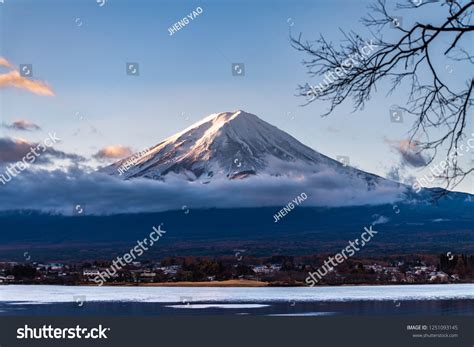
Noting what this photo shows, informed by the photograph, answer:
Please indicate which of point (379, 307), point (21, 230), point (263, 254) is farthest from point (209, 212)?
point (379, 307)

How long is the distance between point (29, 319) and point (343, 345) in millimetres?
3532

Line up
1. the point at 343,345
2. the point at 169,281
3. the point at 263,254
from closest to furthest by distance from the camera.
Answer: the point at 343,345 → the point at 169,281 → the point at 263,254

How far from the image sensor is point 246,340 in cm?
1134

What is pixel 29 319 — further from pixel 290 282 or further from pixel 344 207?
pixel 344 207

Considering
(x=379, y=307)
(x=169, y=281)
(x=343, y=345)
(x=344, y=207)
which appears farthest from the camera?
(x=344, y=207)

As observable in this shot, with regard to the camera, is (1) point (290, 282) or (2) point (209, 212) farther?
(2) point (209, 212)

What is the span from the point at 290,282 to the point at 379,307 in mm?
18273

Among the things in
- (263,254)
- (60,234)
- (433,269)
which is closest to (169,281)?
(263,254)

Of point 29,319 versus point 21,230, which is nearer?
point 29,319

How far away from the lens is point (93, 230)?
227 feet

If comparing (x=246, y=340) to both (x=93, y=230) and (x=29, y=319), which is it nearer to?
(x=29, y=319)

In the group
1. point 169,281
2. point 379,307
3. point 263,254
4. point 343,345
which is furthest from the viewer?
point 263,254

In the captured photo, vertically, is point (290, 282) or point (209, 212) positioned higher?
point (209, 212)

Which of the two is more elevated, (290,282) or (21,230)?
(21,230)
